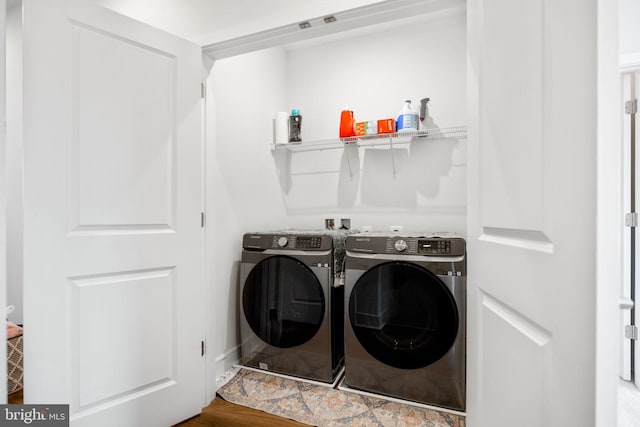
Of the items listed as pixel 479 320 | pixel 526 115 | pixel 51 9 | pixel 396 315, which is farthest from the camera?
pixel 396 315

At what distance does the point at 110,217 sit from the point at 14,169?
1.57 meters

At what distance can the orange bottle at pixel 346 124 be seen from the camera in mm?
2457

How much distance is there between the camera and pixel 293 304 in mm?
1960

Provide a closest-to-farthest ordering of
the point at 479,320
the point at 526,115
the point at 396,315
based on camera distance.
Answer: the point at 526,115
the point at 479,320
the point at 396,315

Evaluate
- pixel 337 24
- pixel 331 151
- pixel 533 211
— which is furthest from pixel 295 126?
pixel 533 211

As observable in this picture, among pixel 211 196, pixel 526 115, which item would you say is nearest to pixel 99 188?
pixel 211 196

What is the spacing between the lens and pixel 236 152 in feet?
7.14

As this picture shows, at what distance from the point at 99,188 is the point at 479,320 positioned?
154cm

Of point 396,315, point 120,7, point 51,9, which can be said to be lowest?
point 396,315

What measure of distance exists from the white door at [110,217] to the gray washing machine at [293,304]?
0.44m
